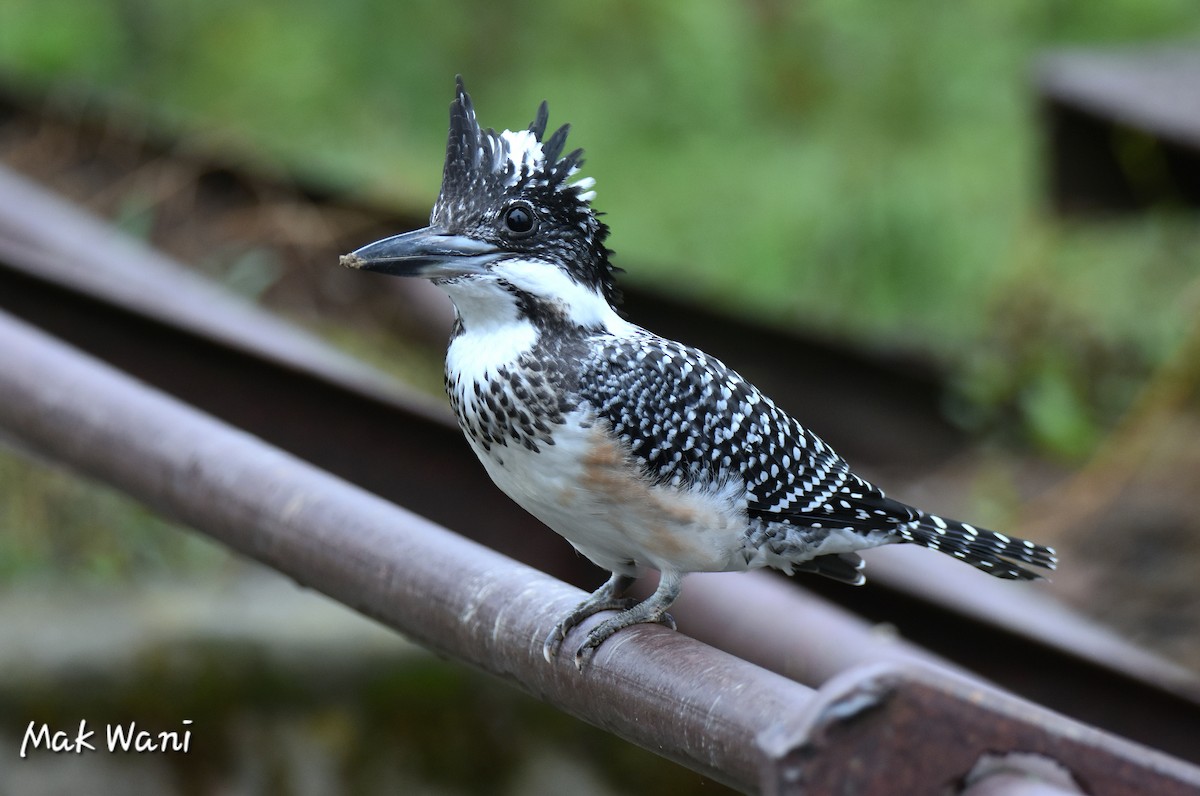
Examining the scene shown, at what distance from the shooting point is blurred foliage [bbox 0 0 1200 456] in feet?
22.8

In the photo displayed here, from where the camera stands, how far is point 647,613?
2.13 m

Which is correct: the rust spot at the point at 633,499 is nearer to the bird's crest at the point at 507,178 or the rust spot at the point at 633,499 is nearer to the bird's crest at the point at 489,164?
the bird's crest at the point at 507,178

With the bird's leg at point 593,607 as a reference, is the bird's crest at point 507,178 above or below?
above

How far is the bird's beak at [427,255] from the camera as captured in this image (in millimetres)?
1849

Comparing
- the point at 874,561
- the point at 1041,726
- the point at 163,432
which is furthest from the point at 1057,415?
the point at 1041,726

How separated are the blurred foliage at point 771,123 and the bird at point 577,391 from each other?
4043mm

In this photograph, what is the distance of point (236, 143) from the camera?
19.0 feet

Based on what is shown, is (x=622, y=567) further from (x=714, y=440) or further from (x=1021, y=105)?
(x=1021, y=105)

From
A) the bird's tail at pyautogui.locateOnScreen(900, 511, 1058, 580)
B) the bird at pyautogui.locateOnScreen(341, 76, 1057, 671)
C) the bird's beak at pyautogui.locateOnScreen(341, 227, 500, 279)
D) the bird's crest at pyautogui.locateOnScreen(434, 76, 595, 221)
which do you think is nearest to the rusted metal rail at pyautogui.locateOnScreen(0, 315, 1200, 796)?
the bird at pyautogui.locateOnScreen(341, 76, 1057, 671)

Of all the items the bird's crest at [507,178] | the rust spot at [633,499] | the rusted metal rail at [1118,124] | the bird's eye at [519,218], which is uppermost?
the rusted metal rail at [1118,124]

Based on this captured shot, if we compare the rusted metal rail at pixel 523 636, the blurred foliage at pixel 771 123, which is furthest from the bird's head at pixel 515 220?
the blurred foliage at pixel 771 123

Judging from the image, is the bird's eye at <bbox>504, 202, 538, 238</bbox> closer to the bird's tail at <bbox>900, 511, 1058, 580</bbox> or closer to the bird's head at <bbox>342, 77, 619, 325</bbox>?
the bird's head at <bbox>342, 77, 619, 325</bbox>

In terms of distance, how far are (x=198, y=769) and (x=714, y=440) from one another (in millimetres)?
1705

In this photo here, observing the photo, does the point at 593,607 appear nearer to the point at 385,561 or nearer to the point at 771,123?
the point at 385,561
